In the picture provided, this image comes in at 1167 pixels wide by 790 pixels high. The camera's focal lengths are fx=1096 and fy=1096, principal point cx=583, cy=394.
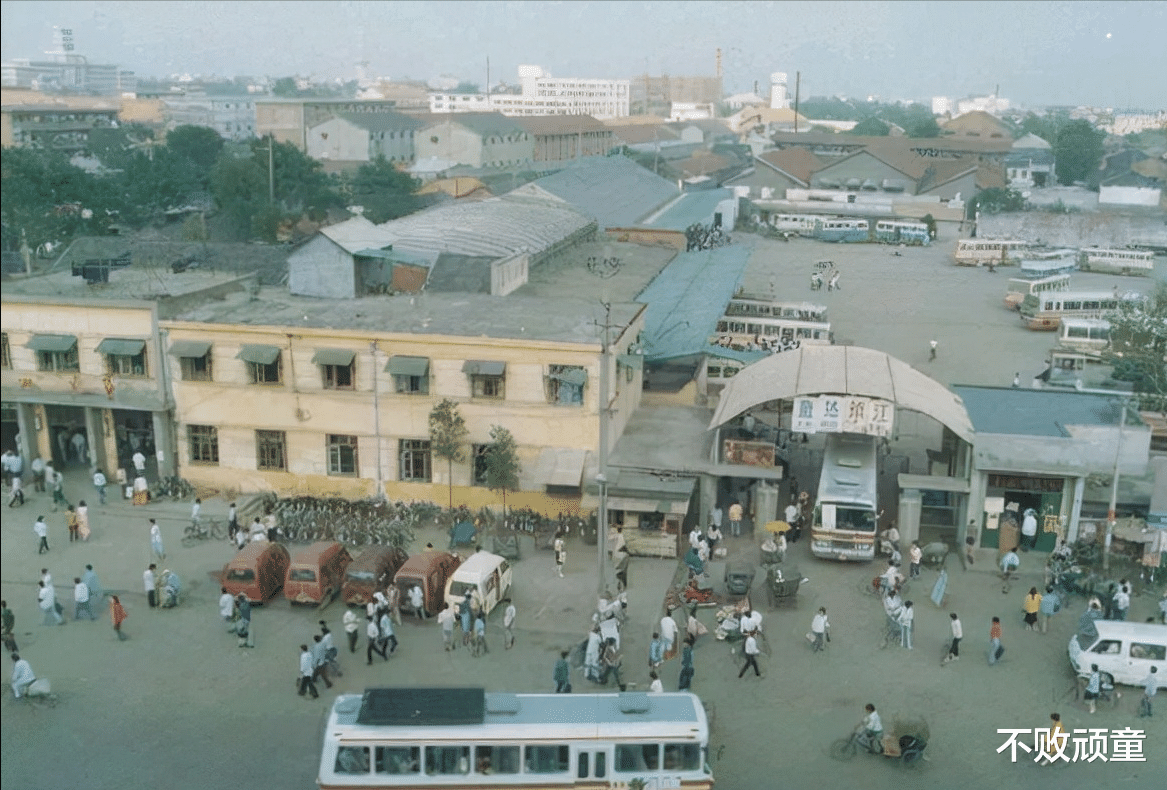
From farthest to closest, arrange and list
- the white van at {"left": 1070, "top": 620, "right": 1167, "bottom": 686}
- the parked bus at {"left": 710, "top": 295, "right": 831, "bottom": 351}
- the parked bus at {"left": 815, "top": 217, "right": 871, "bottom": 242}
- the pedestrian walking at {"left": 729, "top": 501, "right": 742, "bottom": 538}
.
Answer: the parked bus at {"left": 815, "top": 217, "right": 871, "bottom": 242}, the parked bus at {"left": 710, "top": 295, "right": 831, "bottom": 351}, the pedestrian walking at {"left": 729, "top": 501, "right": 742, "bottom": 538}, the white van at {"left": 1070, "top": 620, "right": 1167, "bottom": 686}

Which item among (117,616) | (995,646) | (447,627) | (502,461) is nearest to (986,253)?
(502,461)

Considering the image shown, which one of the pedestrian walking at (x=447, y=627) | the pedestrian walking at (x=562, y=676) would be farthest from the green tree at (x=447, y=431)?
the pedestrian walking at (x=562, y=676)

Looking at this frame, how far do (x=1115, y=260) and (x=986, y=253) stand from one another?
541 centimetres

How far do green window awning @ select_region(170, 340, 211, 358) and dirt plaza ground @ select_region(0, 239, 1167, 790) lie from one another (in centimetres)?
279

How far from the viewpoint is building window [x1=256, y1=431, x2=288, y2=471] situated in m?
20.9

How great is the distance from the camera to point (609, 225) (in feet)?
147

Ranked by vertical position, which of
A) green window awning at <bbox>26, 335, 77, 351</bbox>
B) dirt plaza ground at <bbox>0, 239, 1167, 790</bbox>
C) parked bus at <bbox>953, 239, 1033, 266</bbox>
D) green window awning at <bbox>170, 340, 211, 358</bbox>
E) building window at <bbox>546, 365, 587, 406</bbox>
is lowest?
dirt plaza ground at <bbox>0, 239, 1167, 790</bbox>

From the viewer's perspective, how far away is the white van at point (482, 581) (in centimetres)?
1611

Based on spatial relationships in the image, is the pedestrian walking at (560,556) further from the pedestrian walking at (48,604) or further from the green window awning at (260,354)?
the pedestrian walking at (48,604)

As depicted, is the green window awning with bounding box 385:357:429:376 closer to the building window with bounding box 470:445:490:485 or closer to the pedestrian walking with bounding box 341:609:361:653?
the building window with bounding box 470:445:490:485

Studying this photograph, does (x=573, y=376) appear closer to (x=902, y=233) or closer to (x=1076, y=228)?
(x=902, y=233)

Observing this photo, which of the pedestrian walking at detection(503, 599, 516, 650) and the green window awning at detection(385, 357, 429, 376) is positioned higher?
the green window awning at detection(385, 357, 429, 376)

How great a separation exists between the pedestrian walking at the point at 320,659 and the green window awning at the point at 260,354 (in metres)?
7.51

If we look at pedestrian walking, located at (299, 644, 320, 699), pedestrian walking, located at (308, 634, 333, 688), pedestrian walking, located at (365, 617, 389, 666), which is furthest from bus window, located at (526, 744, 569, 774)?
pedestrian walking, located at (365, 617, 389, 666)
